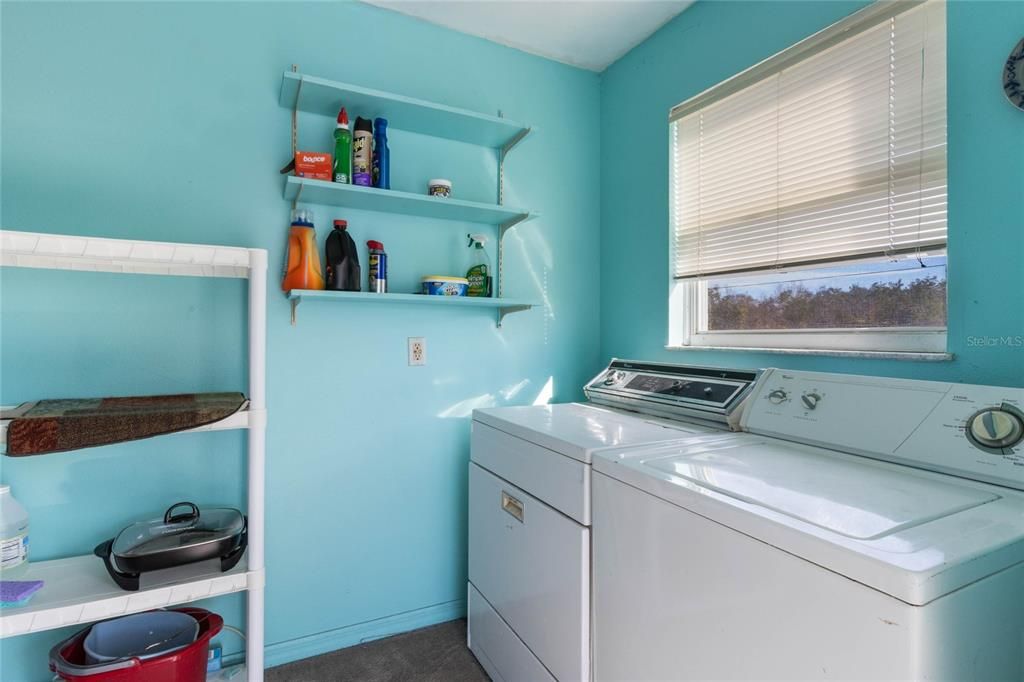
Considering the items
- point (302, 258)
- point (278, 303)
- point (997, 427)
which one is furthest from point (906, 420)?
point (278, 303)

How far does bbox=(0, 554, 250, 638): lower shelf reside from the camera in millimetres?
1137

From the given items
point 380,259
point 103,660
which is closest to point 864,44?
point 380,259

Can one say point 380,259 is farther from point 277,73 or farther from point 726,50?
point 726,50

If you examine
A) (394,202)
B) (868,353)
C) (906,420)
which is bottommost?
(906,420)

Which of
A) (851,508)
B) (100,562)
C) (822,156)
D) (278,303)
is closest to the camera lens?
Result: (851,508)

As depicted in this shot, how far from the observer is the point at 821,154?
156cm

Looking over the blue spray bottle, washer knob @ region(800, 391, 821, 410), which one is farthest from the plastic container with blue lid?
washer knob @ region(800, 391, 821, 410)

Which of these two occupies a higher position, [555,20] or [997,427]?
[555,20]

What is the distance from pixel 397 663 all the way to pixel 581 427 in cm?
113

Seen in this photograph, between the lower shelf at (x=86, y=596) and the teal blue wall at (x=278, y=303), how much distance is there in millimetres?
208

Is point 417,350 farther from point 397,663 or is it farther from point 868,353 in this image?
point 868,353

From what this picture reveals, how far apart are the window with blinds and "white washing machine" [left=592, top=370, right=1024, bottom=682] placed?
1.55ft

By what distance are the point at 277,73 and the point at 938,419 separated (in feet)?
7.08

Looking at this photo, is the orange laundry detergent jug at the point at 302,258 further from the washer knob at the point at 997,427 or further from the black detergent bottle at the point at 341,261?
the washer knob at the point at 997,427
